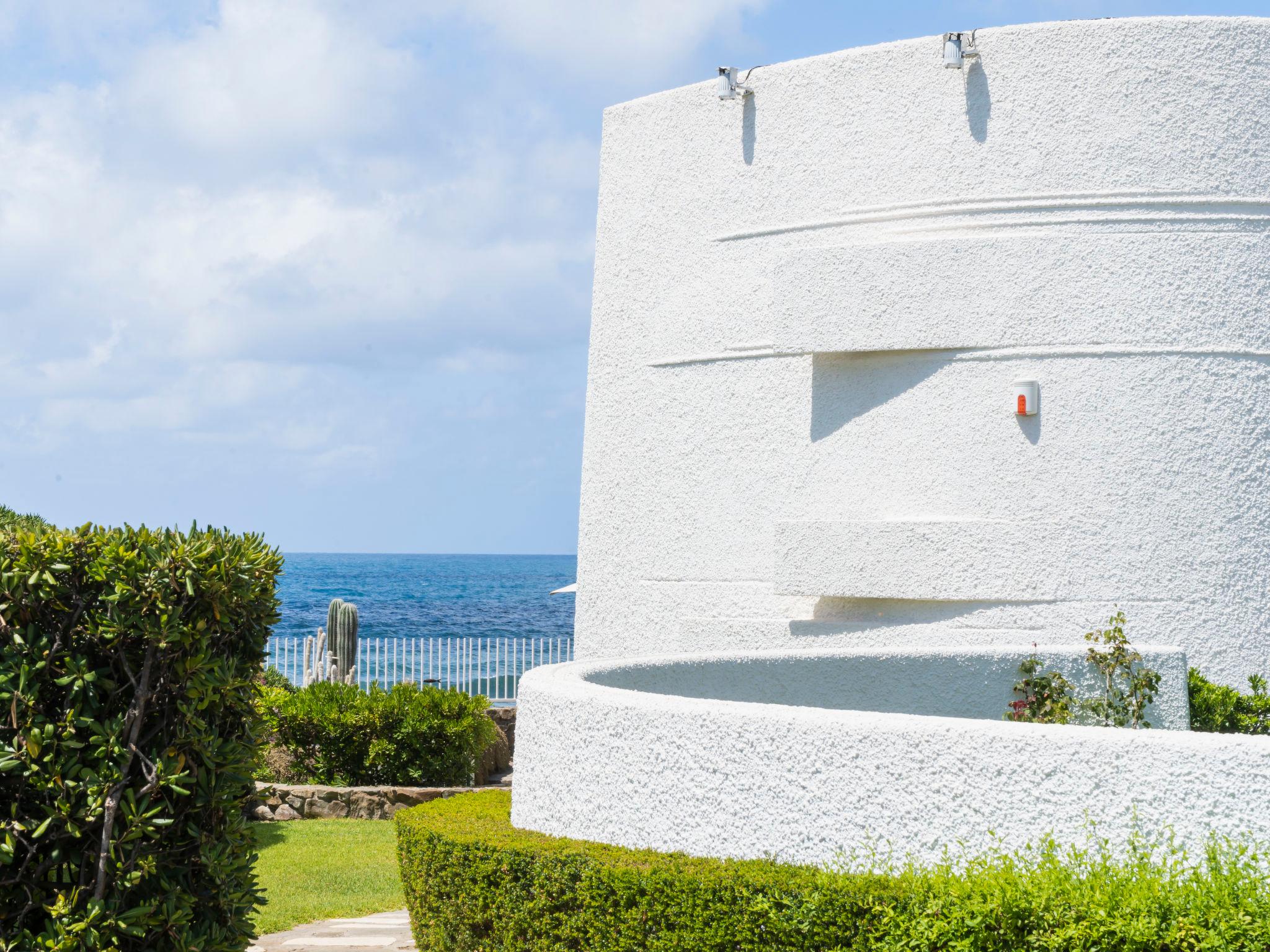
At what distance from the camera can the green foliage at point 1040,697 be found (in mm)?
8414

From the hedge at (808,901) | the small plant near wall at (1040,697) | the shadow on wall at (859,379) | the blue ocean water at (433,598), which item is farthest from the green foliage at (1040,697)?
the blue ocean water at (433,598)

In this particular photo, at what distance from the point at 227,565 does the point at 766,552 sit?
711 cm

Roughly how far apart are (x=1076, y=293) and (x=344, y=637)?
9676 mm

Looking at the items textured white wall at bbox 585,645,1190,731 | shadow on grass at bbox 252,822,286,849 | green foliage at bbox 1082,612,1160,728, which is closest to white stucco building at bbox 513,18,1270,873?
textured white wall at bbox 585,645,1190,731

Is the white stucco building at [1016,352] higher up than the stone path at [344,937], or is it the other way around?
the white stucco building at [1016,352]

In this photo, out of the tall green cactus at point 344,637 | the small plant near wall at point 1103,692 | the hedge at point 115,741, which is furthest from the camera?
the tall green cactus at point 344,637

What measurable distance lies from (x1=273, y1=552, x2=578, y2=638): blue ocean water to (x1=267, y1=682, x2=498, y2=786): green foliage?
21655 millimetres

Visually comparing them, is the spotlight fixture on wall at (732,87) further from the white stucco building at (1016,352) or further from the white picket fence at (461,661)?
the white picket fence at (461,661)

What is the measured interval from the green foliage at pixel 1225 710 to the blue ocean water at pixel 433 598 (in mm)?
26530

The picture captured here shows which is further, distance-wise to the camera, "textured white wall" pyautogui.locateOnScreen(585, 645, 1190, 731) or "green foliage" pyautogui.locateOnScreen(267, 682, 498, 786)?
"green foliage" pyautogui.locateOnScreen(267, 682, 498, 786)

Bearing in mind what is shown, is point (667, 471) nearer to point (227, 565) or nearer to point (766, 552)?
point (766, 552)

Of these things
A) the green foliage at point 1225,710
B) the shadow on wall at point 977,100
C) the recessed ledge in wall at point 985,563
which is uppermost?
the shadow on wall at point 977,100

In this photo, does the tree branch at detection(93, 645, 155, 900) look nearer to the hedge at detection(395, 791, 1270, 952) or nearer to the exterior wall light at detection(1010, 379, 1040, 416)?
the hedge at detection(395, 791, 1270, 952)

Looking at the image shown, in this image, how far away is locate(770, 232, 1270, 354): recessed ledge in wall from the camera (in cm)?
1007
